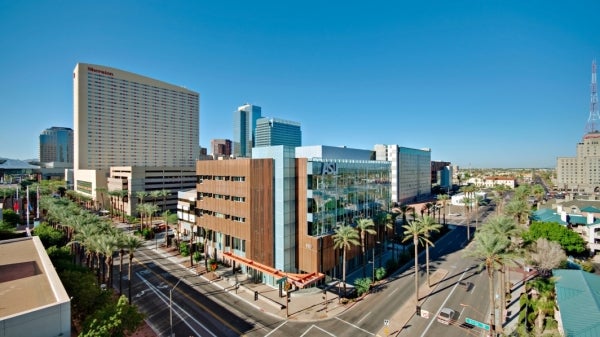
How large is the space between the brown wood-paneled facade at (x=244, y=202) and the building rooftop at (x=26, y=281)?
26.6m

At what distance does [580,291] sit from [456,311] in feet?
49.0

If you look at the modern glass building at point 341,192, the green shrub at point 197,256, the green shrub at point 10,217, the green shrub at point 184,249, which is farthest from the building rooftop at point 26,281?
the green shrub at point 10,217

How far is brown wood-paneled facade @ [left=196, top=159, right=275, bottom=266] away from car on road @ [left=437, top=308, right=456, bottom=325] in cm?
2654

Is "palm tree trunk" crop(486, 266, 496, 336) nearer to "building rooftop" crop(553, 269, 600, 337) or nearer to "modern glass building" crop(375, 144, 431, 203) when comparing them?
"building rooftop" crop(553, 269, 600, 337)

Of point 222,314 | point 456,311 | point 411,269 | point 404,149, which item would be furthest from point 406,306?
point 404,149

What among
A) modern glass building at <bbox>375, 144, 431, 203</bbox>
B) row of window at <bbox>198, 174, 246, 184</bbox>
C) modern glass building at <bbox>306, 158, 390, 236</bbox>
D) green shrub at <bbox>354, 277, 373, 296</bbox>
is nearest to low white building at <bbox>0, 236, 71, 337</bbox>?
row of window at <bbox>198, 174, 246, 184</bbox>

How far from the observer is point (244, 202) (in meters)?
51.1

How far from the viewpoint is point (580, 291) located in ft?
116

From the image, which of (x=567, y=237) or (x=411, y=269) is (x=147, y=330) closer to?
(x=411, y=269)

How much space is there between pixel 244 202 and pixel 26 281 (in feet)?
96.3

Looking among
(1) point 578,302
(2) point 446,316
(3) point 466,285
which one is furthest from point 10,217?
(1) point 578,302

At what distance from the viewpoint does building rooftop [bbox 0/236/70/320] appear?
83.0 ft

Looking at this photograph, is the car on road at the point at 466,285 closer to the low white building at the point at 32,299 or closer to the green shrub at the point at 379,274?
the green shrub at the point at 379,274

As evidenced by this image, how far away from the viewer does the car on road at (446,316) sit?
119 feet
